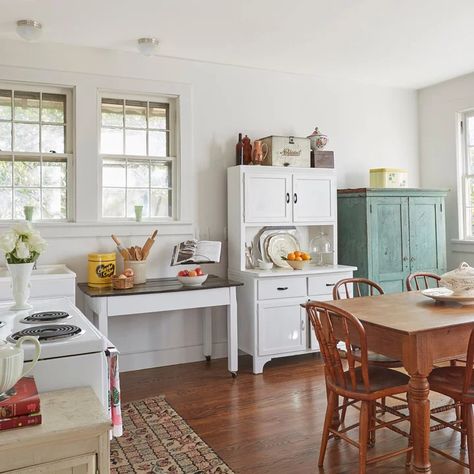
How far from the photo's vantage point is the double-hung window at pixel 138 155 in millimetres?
4555

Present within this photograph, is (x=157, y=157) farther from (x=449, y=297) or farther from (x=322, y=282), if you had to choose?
(x=449, y=297)

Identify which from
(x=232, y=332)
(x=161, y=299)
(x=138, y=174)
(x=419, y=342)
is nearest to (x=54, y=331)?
(x=419, y=342)

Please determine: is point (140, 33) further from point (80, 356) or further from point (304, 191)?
point (80, 356)

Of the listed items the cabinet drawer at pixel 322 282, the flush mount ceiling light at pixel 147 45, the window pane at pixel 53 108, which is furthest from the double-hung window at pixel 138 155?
the cabinet drawer at pixel 322 282

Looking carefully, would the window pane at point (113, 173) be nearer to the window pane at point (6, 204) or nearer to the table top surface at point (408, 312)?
the window pane at point (6, 204)

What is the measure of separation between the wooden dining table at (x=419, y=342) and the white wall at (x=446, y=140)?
10.3ft

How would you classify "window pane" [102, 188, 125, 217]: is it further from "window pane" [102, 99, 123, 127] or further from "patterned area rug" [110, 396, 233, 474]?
Result: "patterned area rug" [110, 396, 233, 474]

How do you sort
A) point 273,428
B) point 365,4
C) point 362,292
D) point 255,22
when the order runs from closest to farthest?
point 273,428 < point 365,4 < point 255,22 < point 362,292

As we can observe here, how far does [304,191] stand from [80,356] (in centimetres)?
351

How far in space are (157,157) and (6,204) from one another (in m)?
1.37

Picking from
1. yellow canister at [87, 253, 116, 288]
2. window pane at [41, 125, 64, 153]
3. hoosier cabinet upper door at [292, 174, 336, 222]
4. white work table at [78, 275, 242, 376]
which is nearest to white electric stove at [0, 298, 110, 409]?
white work table at [78, 275, 242, 376]

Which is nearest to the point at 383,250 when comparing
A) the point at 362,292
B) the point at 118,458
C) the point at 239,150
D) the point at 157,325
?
the point at 362,292

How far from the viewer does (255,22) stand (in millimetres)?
3887

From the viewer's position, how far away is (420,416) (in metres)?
2.34
